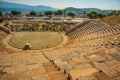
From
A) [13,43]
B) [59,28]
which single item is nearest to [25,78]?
[13,43]

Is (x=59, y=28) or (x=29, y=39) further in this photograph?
(x=59, y=28)

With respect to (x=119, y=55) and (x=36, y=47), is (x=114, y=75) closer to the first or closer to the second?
(x=119, y=55)

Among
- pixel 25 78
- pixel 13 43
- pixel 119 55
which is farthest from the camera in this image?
pixel 13 43

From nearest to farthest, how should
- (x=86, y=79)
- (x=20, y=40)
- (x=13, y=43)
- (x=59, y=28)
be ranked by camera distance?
(x=86, y=79)
(x=13, y=43)
(x=20, y=40)
(x=59, y=28)

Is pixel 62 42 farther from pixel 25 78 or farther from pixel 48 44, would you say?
pixel 25 78

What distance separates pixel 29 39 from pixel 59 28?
40.6 feet

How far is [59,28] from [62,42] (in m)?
11.6

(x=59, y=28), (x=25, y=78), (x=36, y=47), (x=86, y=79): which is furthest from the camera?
(x=59, y=28)

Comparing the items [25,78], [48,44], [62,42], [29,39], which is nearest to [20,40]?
[29,39]

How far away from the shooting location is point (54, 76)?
743 cm

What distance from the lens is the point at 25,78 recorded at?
7.07 metres

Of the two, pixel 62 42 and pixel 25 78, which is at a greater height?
pixel 25 78

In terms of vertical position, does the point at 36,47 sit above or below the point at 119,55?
below

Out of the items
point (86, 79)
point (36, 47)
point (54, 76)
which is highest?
point (86, 79)
